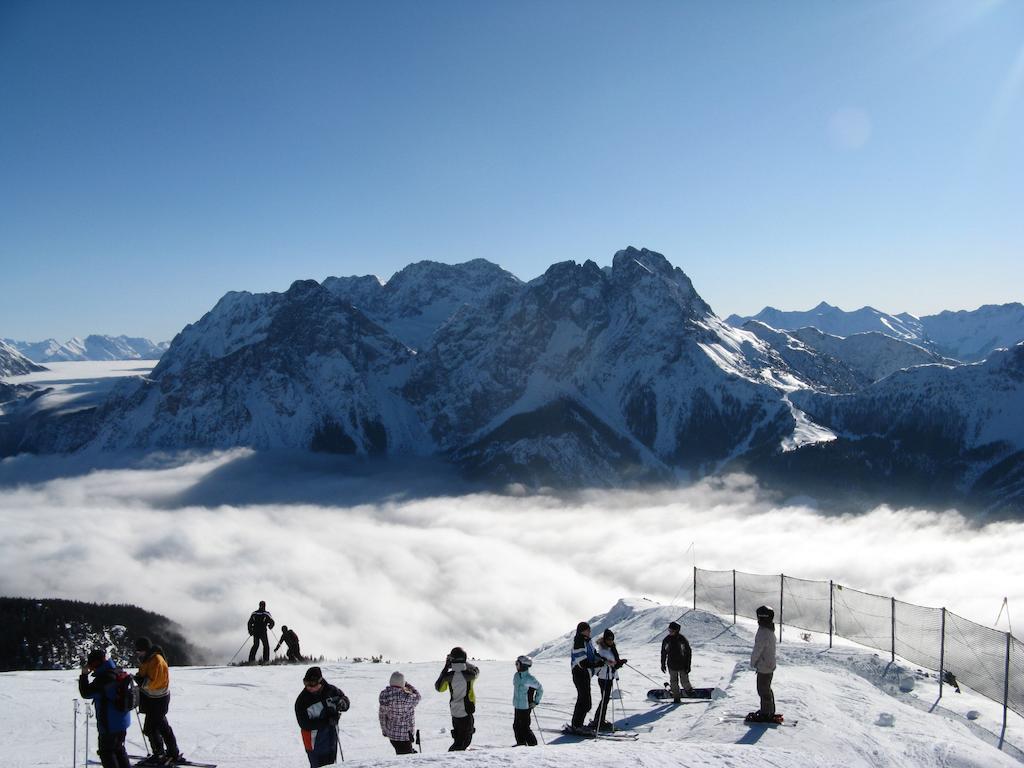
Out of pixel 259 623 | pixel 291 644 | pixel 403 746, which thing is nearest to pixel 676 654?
pixel 403 746

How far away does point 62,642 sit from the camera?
303ft

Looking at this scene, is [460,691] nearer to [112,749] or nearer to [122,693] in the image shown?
[122,693]

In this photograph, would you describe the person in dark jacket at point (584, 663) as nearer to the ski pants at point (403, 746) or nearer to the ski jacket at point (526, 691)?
the ski jacket at point (526, 691)

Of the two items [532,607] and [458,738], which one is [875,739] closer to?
[458,738]

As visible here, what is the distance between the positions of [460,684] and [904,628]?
900 inches

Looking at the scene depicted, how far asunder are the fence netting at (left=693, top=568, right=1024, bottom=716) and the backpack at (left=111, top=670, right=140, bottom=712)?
22.8 m

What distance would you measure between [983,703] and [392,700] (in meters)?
20.8

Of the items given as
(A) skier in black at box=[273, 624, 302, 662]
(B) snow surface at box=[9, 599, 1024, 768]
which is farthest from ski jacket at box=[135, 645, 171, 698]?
(A) skier in black at box=[273, 624, 302, 662]

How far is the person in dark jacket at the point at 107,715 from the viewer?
45.5ft

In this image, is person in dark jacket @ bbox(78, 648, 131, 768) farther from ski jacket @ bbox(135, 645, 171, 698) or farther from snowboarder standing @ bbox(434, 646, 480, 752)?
snowboarder standing @ bbox(434, 646, 480, 752)

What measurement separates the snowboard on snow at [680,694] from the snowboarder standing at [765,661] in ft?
13.4

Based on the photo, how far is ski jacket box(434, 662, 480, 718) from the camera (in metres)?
15.3

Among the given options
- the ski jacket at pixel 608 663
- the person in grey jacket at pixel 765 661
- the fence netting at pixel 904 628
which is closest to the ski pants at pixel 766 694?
the person in grey jacket at pixel 765 661

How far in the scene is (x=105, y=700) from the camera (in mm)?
13875
